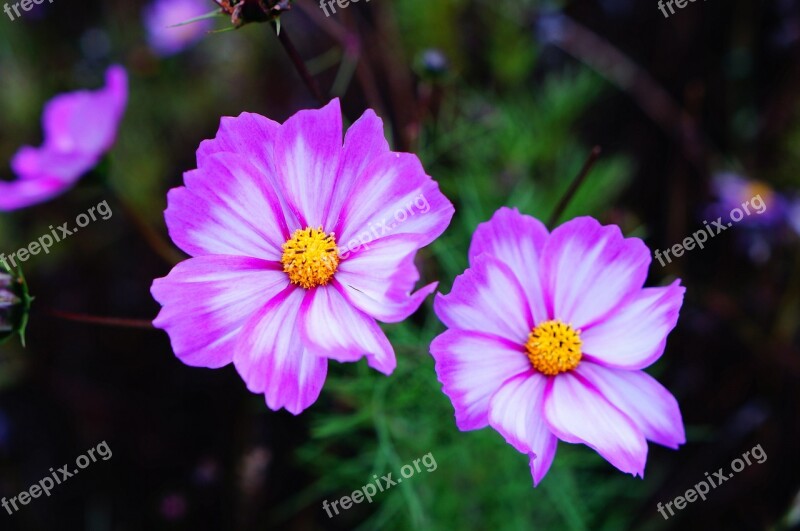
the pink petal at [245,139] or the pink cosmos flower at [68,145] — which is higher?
the pink cosmos flower at [68,145]

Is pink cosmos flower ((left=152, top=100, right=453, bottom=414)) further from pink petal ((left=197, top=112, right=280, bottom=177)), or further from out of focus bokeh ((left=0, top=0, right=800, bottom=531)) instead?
out of focus bokeh ((left=0, top=0, right=800, bottom=531))

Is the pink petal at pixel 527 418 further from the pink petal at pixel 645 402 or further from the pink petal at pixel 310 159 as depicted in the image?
the pink petal at pixel 310 159

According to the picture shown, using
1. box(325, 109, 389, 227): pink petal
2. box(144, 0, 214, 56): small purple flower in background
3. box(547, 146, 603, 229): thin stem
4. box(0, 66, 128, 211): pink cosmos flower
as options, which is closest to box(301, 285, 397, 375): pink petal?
box(325, 109, 389, 227): pink petal

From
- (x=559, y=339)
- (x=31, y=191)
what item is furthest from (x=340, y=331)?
(x=31, y=191)

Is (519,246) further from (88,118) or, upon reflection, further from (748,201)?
(748,201)

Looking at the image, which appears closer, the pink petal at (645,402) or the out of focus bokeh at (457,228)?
the pink petal at (645,402)

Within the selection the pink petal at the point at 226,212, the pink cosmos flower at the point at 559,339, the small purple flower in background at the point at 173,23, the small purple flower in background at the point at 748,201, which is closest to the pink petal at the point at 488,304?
the pink cosmos flower at the point at 559,339
